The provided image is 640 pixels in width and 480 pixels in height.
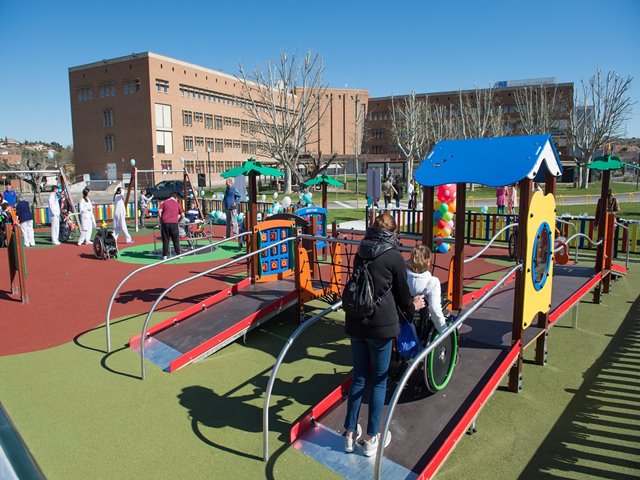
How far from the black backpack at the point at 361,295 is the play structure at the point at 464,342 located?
1.68ft

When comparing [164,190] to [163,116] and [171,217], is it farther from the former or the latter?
[171,217]

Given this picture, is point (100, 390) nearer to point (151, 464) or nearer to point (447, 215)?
point (151, 464)

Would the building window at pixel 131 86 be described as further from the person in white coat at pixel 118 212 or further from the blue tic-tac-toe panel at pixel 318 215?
the blue tic-tac-toe panel at pixel 318 215

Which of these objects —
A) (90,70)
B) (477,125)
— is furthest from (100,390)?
(90,70)

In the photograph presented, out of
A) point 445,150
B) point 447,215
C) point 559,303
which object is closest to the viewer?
point 445,150

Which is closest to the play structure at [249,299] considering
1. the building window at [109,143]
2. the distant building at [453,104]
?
the distant building at [453,104]

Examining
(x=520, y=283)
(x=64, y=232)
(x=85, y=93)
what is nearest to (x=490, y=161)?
(x=520, y=283)

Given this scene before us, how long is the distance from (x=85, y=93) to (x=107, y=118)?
18.7ft

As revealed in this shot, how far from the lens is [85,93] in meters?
62.3

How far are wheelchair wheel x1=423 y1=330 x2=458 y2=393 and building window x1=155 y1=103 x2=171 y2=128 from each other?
58486mm

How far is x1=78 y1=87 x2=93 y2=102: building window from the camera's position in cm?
6188

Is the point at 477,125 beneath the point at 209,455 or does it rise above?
above

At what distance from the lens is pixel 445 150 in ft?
19.4

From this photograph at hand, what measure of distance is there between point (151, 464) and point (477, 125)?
50605 mm
